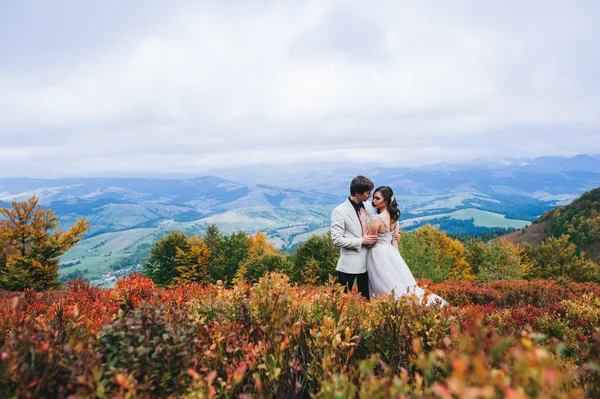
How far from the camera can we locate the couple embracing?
629 centimetres

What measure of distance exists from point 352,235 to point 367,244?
322 millimetres

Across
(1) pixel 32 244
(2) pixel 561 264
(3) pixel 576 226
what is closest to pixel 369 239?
(1) pixel 32 244

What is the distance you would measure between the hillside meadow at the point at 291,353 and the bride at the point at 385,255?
1.93 metres

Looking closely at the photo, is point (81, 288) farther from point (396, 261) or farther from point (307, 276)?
point (307, 276)

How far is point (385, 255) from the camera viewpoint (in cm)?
651

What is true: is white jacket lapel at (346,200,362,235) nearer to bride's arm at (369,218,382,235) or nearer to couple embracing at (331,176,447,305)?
couple embracing at (331,176,447,305)

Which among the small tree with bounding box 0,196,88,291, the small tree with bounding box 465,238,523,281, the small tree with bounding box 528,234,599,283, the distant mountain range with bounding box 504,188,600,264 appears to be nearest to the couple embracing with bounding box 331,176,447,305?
the small tree with bounding box 0,196,88,291

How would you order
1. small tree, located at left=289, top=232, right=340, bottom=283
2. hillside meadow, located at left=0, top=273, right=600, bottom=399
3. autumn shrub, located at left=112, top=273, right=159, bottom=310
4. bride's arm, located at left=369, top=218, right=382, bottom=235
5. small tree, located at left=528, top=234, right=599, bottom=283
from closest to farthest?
hillside meadow, located at left=0, top=273, right=600, bottom=399
autumn shrub, located at left=112, top=273, right=159, bottom=310
bride's arm, located at left=369, top=218, right=382, bottom=235
small tree, located at left=528, top=234, right=599, bottom=283
small tree, located at left=289, top=232, right=340, bottom=283

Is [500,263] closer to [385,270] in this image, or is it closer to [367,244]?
[385,270]

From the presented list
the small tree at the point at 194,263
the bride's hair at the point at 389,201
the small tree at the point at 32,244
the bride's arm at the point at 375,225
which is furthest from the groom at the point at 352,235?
the small tree at the point at 194,263

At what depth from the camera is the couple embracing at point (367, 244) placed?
20.6ft

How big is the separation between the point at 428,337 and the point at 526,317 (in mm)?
2499

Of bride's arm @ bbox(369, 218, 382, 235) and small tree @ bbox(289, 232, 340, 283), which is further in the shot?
small tree @ bbox(289, 232, 340, 283)

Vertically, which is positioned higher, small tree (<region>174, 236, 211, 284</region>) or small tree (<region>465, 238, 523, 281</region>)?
small tree (<region>174, 236, 211, 284</region>)
